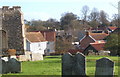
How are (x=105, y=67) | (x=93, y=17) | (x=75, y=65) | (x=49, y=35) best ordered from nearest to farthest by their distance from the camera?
1. (x=105, y=67)
2. (x=75, y=65)
3. (x=49, y=35)
4. (x=93, y=17)

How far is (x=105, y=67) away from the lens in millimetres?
14656

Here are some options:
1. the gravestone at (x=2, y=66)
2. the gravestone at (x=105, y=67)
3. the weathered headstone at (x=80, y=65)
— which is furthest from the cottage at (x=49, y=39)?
the gravestone at (x=105, y=67)

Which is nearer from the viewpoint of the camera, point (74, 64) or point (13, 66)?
point (74, 64)

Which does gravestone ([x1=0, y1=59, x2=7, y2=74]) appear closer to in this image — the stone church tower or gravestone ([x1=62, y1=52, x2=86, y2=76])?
gravestone ([x1=62, y1=52, x2=86, y2=76])

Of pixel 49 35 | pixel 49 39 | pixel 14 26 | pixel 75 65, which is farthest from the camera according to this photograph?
pixel 49 35

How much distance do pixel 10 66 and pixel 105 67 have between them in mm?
7105

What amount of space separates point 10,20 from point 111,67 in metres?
30.8

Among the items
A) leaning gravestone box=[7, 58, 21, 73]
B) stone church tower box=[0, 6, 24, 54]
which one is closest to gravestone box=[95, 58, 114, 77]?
leaning gravestone box=[7, 58, 21, 73]

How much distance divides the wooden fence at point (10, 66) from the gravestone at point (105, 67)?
6.31 m

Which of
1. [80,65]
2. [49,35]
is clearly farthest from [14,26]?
[49,35]

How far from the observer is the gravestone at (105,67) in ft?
47.6

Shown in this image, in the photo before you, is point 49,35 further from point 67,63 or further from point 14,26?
point 67,63

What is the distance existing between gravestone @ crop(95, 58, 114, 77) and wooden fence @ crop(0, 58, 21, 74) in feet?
20.7

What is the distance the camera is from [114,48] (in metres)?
42.7
